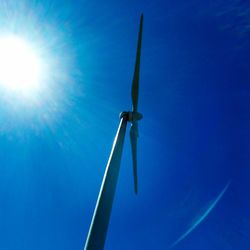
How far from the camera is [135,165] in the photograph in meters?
21.4

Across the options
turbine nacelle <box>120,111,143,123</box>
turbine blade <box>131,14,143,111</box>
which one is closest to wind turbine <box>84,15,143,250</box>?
turbine nacelle <box>120,111,143,123</box>

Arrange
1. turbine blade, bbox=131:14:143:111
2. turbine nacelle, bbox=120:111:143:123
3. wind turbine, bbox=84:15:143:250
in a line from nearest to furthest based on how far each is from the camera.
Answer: wind turbine, bbox=84:15:143:250 < turbine nacelle, bbox=120:111:143:123 < turbine blade, bbox=131:14:143:111

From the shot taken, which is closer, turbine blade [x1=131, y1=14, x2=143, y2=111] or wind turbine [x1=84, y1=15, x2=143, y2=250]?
wind turbine [x1=84, y1=15, x2=143, y2=250]

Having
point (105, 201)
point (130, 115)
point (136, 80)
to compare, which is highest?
point (136, 80)

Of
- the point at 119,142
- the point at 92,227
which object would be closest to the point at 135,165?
the point at 119,142

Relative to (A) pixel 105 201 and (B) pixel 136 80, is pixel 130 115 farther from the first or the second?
(A) pixel 105 201

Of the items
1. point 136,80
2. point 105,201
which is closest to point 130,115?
point 136,80

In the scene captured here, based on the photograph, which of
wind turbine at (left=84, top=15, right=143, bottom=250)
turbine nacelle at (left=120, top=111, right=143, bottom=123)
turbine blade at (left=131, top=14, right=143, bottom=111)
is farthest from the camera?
turbine blade at (left=131, top=14, right=143, bottom=111)

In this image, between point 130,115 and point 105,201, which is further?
point 130,115

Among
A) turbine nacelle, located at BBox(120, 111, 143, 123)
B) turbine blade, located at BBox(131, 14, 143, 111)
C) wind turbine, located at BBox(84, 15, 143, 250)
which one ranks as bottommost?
wind turbine, located at BBox(84, 15, 143, 250)

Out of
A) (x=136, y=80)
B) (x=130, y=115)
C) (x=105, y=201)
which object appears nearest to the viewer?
(x=105, y=201)

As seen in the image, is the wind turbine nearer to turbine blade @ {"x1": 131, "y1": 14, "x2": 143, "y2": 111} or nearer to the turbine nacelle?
the turbine nacelle

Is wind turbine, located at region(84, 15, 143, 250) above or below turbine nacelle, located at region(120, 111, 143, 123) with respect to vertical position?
below

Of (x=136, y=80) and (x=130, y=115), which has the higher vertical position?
(x=136, y=80)
